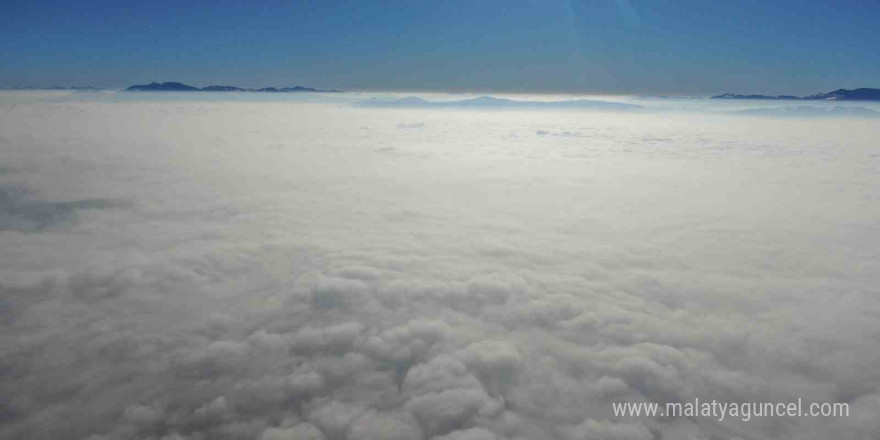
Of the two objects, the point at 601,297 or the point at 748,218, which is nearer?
the point at 601,297

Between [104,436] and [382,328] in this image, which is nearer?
[104,436]

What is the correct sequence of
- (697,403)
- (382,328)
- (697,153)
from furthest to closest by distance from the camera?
1. (697,153)
2. (382,328)
3. (697,403)

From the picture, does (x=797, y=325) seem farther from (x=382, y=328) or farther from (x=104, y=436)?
(x=104, y=436)

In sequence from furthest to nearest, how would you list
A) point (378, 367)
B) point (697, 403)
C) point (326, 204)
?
point (326, 204), point (378, 367), point (697, 403)

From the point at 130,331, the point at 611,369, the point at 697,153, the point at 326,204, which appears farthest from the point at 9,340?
the point at 697,153

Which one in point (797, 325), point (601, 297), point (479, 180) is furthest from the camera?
point (479, 180)

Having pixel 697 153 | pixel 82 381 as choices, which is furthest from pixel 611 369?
pixel 697 153

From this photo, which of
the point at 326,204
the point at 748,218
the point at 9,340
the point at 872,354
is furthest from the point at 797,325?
the point at 326,204

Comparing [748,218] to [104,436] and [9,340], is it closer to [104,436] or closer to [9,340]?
[104,436]

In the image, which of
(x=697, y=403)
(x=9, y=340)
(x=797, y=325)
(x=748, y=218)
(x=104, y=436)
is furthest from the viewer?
(x=748, y=218)
